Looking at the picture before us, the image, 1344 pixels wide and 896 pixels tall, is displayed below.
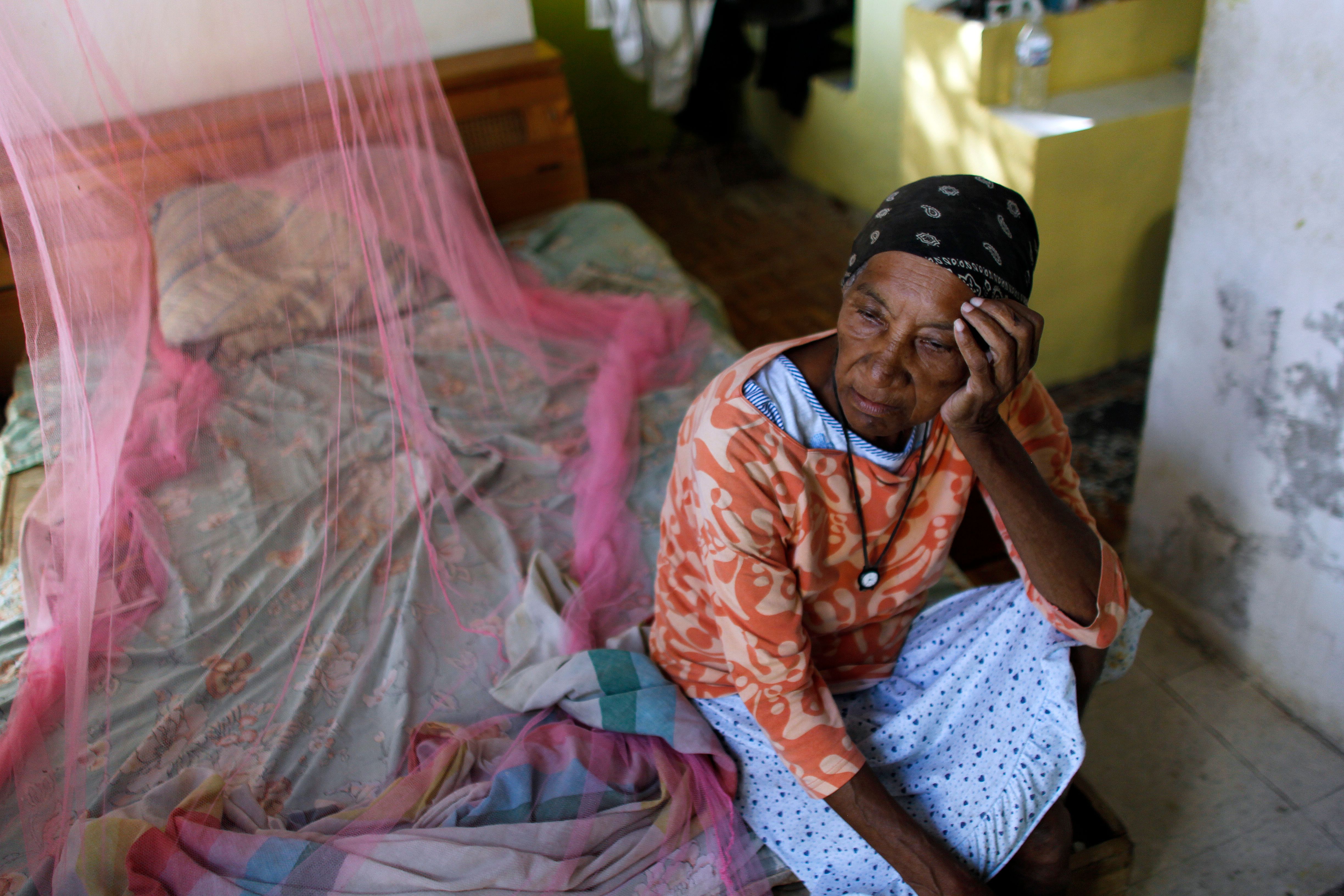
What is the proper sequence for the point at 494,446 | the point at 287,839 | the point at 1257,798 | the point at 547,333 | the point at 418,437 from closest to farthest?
1. the point at 287,839
2. the point at 1257,798
3. the point at 418,437
4. the point at 494,446
5. the point at 547,333

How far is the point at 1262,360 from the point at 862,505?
2.77ft

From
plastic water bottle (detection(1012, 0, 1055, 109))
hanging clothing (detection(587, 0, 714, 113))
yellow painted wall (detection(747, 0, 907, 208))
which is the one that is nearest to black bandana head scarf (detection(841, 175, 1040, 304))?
plastic water bottle (detection(1012, 0, 1055, 109))

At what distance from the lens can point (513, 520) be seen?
5.85ft

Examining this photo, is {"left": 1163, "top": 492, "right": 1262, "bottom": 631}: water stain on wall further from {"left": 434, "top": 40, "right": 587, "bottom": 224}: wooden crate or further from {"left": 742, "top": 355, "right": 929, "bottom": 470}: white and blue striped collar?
{"left": 434, "top": 40, "right": 587, "bottom": 224}: wooden crate

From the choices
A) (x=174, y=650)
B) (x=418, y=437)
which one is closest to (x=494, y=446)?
(x=418, y=437)

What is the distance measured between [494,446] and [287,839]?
98cm

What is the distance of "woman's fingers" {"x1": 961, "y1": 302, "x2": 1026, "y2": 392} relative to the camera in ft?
3.07

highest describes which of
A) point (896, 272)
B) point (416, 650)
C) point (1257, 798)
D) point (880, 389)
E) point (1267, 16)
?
point (1267, 16)

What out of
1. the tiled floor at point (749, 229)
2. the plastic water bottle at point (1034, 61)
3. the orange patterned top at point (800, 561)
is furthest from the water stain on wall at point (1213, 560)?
the tiled floor at point (749, 229)

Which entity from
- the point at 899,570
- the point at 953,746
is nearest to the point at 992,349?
the point at 899,570

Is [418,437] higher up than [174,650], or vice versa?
[418,437]

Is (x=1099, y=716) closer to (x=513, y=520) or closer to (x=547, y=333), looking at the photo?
(x=513, y=520)

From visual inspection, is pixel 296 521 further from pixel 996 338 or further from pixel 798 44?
pixel 798 44

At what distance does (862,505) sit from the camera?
3.62 ft
